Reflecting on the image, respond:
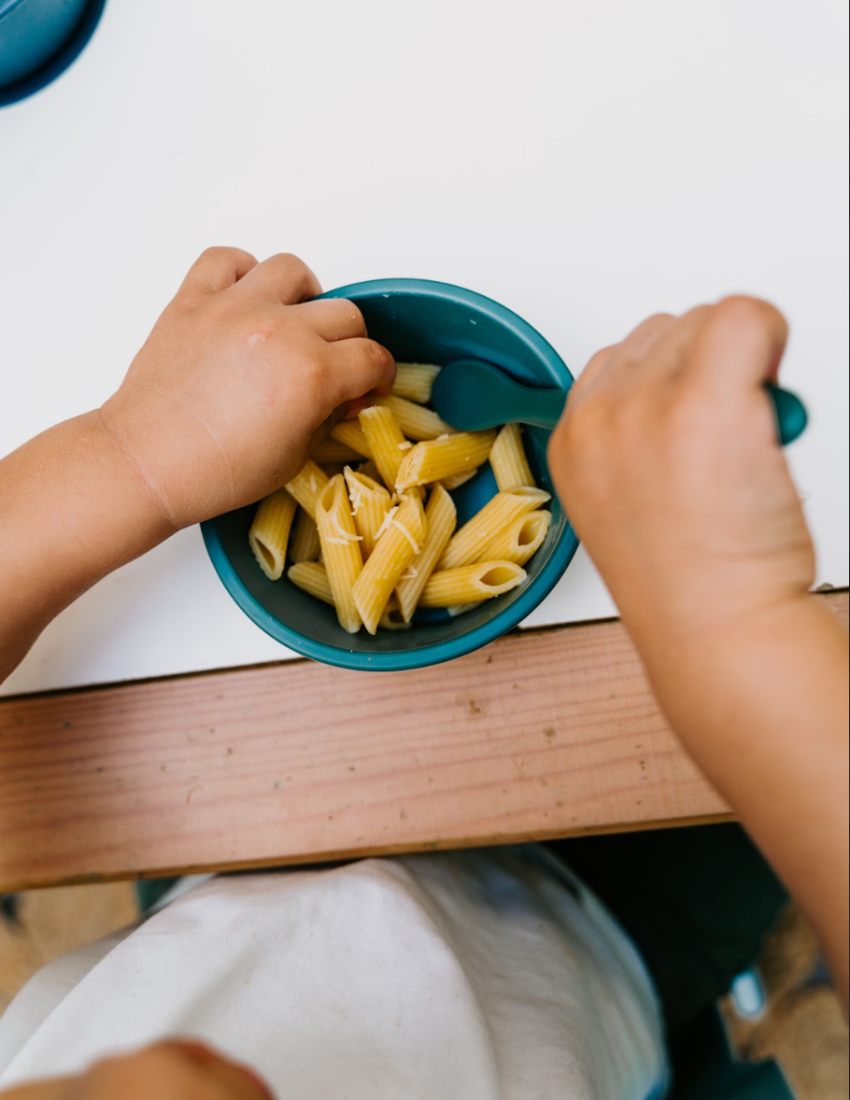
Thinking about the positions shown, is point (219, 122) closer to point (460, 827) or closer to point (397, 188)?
point (397, 188)

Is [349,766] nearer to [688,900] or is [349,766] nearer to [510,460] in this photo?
[510,460]

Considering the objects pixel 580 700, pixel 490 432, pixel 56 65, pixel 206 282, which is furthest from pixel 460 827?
pixel 56 65

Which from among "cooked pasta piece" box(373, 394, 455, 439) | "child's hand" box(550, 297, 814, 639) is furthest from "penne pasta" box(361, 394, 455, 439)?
"child's hand" box(550, 297, 814, 639)

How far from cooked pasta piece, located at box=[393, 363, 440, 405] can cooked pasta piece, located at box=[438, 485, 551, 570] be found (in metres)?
0.09

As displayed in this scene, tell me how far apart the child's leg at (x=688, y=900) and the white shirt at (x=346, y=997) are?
7.2 inches

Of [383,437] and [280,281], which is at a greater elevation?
[280,281]

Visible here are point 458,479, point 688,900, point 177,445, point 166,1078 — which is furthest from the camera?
point 688,900

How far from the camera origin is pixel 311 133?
63 cm

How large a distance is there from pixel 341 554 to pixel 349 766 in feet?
0.46

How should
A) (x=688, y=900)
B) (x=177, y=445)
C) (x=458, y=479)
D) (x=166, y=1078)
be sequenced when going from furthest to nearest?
(x=688, y=900), (x=458, y=479), (x=177, y=445), (x=166, y=1078)

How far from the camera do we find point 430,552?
54cm

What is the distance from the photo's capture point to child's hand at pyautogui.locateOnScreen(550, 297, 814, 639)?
11.7 inches

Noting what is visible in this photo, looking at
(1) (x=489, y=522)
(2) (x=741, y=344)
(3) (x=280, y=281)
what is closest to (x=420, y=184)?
(3) (x=280, y=281)

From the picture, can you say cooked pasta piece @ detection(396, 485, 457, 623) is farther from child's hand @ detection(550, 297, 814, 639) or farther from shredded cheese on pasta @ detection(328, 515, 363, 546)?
child's hand @ detection(550, 297, 814, 639)
